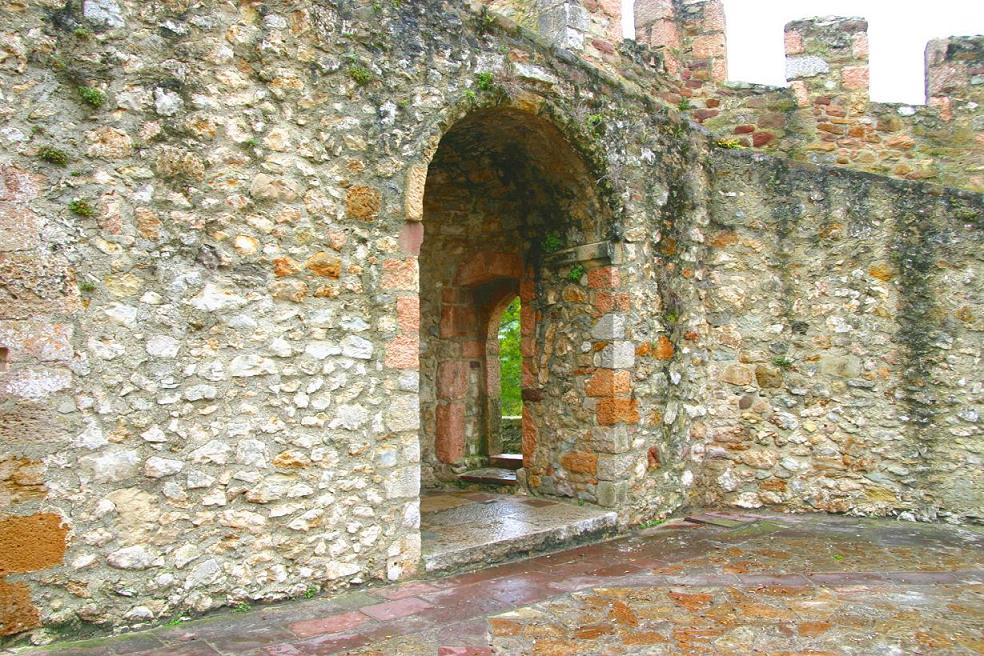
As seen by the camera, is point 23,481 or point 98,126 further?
point 98,126

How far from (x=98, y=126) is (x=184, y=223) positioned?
545mm

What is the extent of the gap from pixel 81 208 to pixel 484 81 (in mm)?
2384

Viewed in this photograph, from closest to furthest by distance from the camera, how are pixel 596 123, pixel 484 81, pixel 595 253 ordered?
1. pixel 484 81
2. pixel 596 123
3. pixel 595 253

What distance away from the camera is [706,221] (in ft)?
20.6

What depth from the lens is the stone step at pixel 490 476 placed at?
6.52m

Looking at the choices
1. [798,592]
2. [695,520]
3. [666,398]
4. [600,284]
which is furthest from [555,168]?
[798,592]

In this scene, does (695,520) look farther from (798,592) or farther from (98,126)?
(98,126)

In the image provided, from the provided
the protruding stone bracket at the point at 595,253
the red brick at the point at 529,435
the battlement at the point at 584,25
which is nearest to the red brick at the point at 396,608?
the red brick at the point at 529,435

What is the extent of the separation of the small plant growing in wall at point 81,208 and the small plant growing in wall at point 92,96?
17.0 inches

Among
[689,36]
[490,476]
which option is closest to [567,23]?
[689,36]

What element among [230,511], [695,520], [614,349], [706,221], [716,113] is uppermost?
[716,113]

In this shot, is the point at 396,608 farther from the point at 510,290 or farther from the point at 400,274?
the point at 510,290

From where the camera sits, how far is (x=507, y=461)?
7.02 metres

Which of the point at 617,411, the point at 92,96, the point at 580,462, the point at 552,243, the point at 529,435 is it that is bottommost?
the point at 580,462
